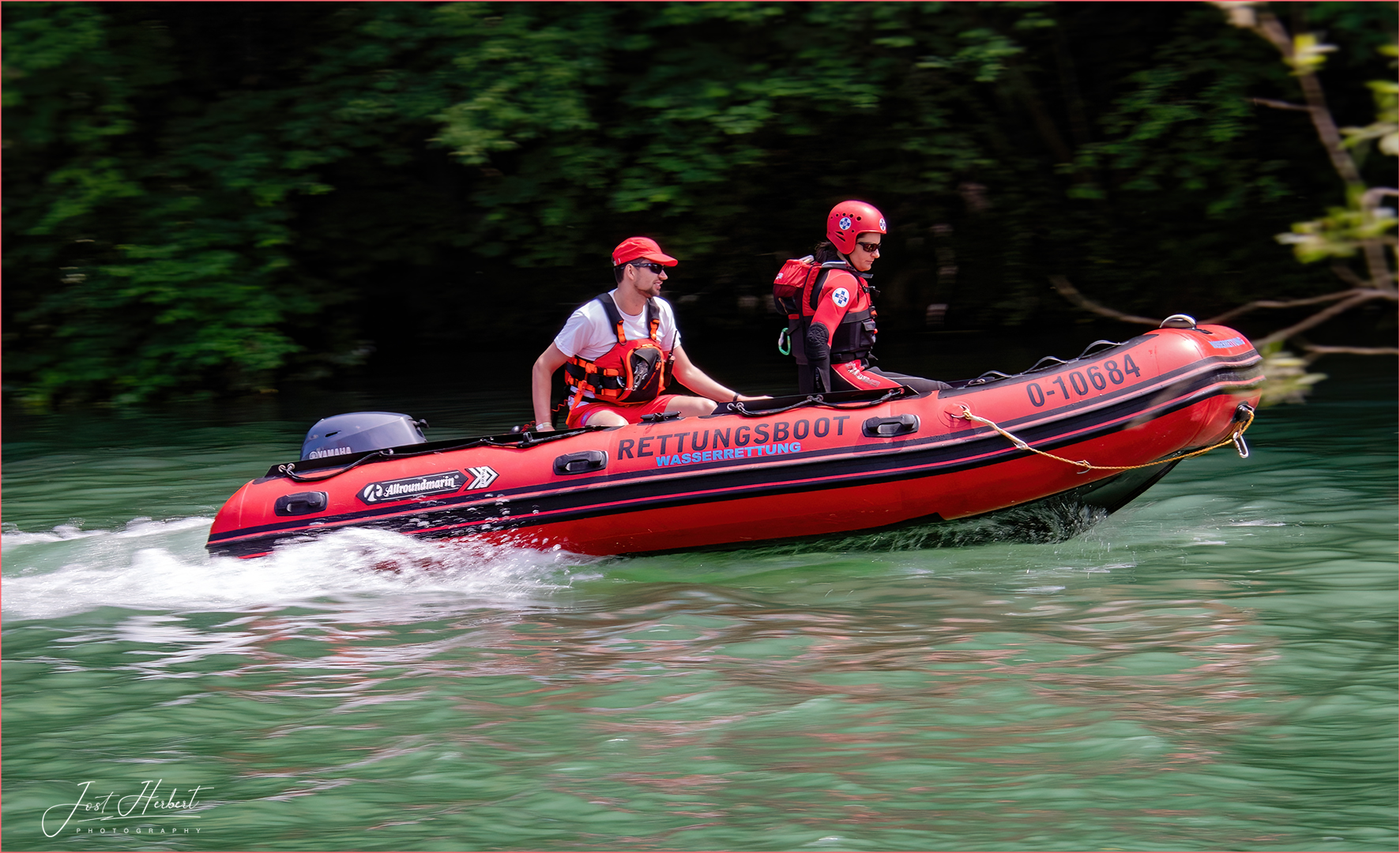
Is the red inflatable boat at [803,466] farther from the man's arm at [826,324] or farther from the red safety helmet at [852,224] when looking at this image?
the red safety helmet at [852,224]

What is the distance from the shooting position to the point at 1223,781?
11.6 feet

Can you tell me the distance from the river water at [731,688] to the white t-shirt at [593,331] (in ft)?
3.10

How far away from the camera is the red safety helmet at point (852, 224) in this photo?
650cm

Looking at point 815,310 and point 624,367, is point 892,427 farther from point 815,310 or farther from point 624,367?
point 624,367

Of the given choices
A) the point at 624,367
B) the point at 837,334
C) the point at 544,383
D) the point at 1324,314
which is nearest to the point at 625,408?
the point at 624,367

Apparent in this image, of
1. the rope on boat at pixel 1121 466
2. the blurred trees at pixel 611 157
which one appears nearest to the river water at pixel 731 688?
the rope on boat at pixel 1121 466

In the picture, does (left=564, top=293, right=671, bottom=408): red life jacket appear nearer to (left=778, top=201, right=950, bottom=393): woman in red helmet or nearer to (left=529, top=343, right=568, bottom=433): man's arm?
(left=529, top=343, right=568, bottom=433): man's arm

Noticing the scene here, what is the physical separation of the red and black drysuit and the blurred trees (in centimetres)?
499

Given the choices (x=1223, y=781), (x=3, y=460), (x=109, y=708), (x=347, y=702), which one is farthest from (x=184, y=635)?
(x=3, y=460)

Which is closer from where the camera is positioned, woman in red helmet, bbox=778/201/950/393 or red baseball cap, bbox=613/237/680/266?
red baseball cap, bbox=613/237/680/266

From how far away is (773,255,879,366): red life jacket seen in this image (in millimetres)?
6488

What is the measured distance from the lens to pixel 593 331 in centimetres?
623

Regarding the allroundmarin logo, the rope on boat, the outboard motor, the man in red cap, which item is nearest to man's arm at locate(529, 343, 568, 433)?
the man in red cap

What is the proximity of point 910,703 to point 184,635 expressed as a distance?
110 inches
